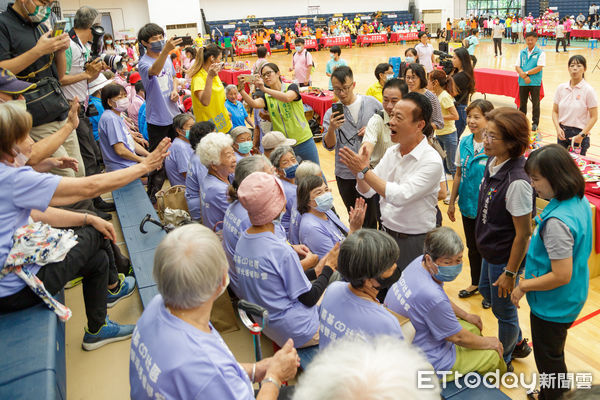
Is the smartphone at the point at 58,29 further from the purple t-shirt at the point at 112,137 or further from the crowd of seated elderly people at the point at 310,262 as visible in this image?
the purple t-shirt at the point at 112,137

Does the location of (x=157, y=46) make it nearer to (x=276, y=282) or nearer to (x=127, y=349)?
(x=127, y=349)

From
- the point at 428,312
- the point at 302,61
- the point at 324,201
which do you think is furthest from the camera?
the point at 302,61

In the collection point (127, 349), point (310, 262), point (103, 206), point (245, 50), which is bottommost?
point (127, 349)

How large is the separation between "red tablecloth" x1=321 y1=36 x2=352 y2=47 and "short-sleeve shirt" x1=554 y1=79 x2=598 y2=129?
912 inches

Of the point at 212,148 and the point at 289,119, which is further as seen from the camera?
the point at 289,119

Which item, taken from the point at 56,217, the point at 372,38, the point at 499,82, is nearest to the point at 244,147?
the point at 56,217

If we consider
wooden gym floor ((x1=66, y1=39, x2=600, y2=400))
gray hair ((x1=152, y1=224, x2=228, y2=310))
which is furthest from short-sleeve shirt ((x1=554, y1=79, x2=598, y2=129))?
gray hair ((x1=152, y1=224, x2=228, y2=310))

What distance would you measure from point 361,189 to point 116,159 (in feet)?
10.3

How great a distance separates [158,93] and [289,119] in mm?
1547

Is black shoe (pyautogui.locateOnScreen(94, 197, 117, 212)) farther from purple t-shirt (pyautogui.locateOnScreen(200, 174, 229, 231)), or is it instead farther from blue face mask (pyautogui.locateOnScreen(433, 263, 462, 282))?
blue face mask (pyautogui.locateOnScreen(433, 263, 462, 282))

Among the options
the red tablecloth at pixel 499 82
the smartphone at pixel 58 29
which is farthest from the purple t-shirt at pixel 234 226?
the red tablecloth at pixel 499 82

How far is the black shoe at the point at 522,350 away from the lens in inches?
116

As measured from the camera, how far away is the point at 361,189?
3.21 m

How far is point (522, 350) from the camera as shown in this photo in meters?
2.94
